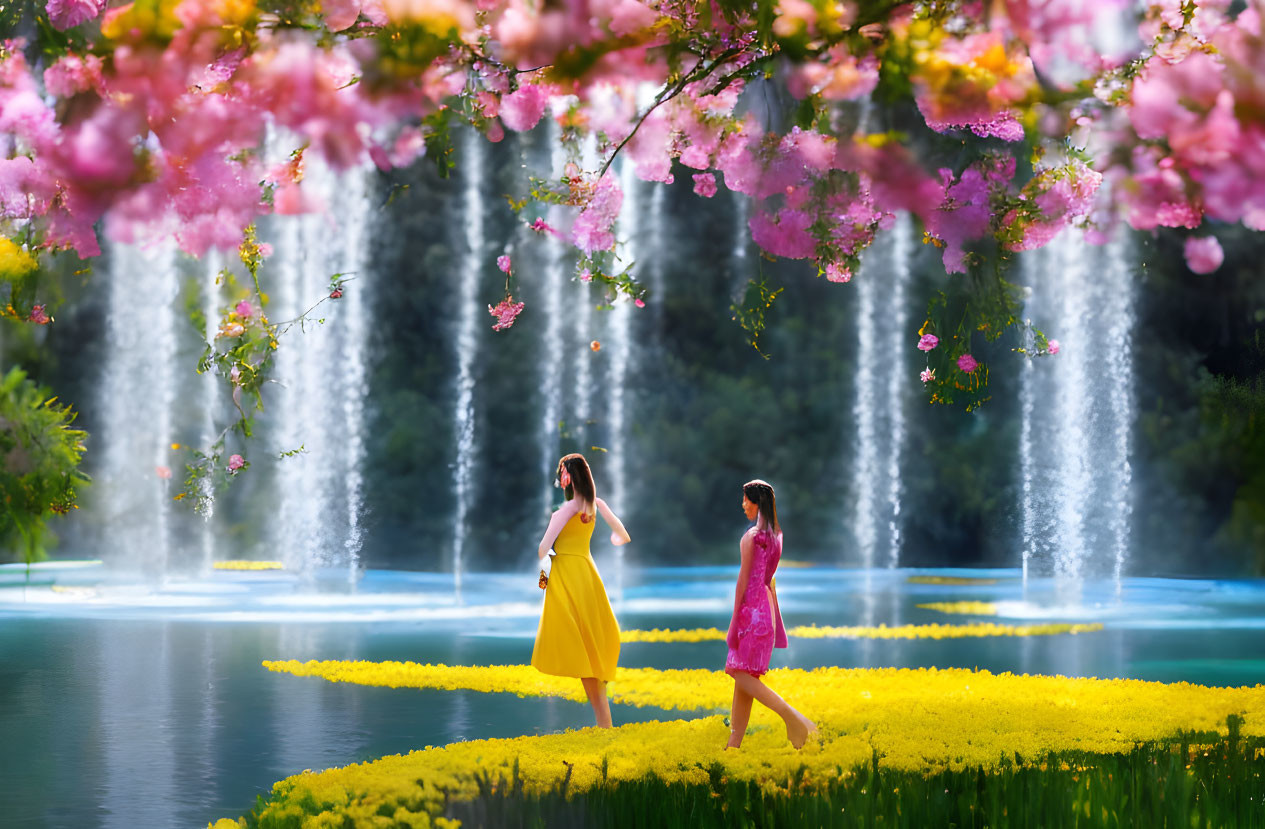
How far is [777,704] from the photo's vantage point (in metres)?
6.77

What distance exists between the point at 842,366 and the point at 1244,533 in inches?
386

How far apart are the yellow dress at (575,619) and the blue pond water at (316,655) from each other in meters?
Answer: 1.00

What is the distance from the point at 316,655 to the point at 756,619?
7373 mm

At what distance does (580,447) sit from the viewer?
32.2 m

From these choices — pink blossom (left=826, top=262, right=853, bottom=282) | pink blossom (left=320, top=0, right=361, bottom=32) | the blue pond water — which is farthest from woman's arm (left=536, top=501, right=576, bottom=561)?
pink blossom (left=320, top=0, right=361, bottom=32)

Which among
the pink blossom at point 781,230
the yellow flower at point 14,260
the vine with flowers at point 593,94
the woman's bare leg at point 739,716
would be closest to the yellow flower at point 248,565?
the woman's bare leg at point 739,716

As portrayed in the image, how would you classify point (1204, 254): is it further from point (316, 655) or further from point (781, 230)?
point (316, 655)

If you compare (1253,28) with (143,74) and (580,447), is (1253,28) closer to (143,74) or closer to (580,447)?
(143,74)

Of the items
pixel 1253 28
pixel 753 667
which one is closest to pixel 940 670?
pixel 753 667

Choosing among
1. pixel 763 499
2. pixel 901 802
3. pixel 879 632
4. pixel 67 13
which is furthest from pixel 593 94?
pixel 879 632

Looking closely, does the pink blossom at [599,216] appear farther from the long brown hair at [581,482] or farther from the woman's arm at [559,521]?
the woman's arm at [559,521]

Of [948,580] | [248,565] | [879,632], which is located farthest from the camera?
[248,565]

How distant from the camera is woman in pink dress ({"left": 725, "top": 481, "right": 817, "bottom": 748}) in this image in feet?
22.3

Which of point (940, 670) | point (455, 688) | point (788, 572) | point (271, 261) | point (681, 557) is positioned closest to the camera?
point (455, 688)
